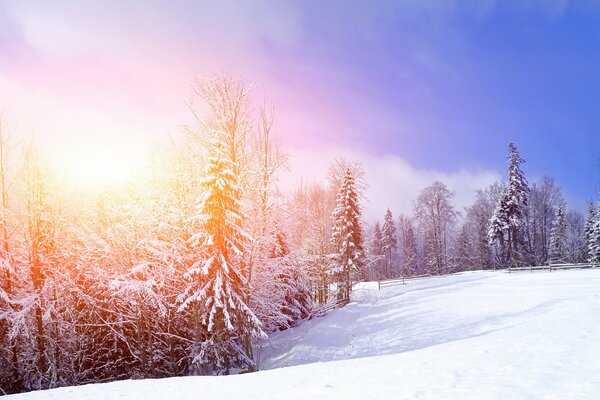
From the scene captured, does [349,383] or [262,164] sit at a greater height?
[262,164]

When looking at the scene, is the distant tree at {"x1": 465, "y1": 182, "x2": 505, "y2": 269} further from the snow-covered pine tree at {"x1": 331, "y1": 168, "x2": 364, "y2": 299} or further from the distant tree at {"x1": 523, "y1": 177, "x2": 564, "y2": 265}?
the snow-covered pine tree at {"x1": 331, "y1": 168, "x2": 364, "y2": 299}

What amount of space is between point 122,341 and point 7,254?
738cm

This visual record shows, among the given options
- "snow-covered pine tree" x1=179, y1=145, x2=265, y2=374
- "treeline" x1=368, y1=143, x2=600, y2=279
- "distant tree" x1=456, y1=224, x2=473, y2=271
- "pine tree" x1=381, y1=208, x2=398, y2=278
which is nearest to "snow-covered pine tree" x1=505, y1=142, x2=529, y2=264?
"treeline" x1=368, y1=143, x2=600, y2=279

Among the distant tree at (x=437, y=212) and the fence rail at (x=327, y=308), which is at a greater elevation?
the distant tree at (x=437, y=212)

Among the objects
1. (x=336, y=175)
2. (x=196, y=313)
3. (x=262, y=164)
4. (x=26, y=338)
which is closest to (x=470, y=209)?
(x=336, y=175)

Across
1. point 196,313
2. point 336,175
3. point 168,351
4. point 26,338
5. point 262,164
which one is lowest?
point 168,351

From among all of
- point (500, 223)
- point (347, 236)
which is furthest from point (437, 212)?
point (347, 236)

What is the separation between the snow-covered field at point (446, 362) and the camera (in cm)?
761

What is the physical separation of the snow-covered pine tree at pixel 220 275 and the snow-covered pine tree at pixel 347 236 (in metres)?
18.3

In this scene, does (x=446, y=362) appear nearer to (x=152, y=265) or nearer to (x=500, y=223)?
(x=152, y=265)

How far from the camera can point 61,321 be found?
18.5 meters

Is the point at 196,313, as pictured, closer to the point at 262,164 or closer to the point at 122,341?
the point at 122,341

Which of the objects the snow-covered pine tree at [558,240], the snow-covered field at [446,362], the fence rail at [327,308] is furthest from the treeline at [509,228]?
the snow-covered field at [446,362]

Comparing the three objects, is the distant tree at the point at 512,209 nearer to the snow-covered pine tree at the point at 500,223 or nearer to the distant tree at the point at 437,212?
the snow-covered pine tree at the point at 500,223
